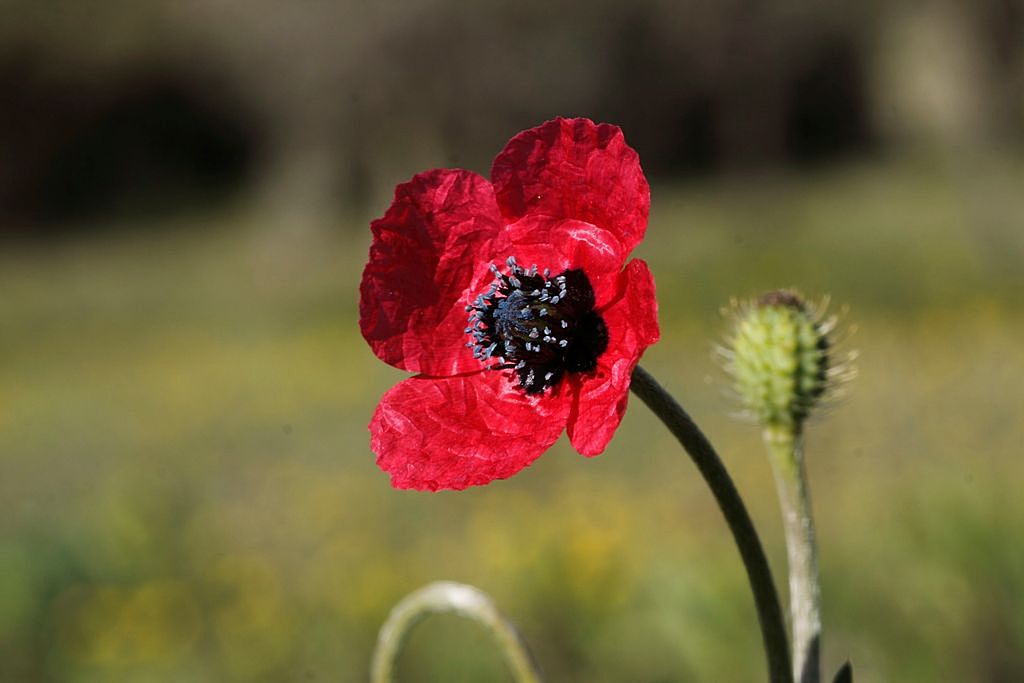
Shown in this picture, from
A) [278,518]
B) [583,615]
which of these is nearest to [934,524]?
[583,615]

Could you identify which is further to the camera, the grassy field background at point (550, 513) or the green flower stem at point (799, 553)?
the grassy field background at point (550, 513)

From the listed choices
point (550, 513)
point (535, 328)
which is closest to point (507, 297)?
point (535, 328)

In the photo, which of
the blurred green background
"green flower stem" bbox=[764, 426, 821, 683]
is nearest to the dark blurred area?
the blurred green background

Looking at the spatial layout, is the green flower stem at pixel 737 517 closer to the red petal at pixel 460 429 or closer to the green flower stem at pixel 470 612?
the red petal at pixel 460 429

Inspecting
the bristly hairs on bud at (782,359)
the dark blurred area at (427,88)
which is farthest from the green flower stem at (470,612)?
the dark blurred area at (427,88)

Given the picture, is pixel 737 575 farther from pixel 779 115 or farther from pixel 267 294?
pixel 779 115

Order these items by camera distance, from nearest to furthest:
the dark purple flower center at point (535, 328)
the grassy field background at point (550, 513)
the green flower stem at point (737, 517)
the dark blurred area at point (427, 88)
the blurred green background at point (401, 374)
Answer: the green flower stem at point (737, 517) → the dark purple flower center at point (535, 328) → the grassy field background at point (550, 513) → the blurred green background at point (401, 374) → the dark blurred area at point (427, 88)

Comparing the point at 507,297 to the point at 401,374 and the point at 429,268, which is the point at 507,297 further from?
the point at 401,374
